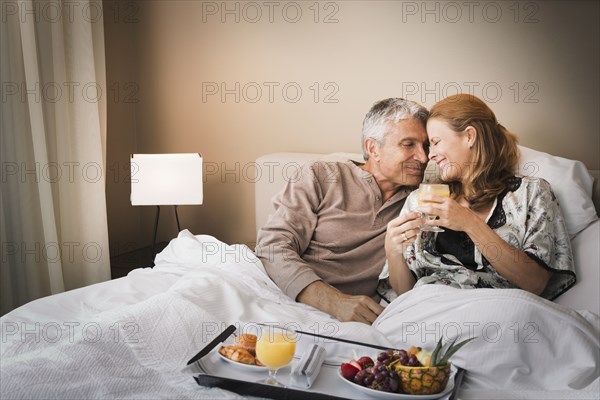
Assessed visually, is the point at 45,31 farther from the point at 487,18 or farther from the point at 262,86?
the point at 487,18

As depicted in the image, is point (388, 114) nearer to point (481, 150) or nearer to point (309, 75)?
point (481, 150)

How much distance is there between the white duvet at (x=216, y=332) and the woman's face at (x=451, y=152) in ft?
1.62

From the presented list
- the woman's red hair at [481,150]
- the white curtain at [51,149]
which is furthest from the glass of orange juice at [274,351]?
the white curtain at [51,149]

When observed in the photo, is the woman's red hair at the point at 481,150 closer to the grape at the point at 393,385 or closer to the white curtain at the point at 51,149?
the grape at the point at 393,385

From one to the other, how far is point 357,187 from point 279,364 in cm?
122

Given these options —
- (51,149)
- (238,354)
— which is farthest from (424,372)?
(51,149)

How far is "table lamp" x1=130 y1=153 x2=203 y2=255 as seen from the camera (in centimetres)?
312

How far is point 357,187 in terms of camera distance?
257 centimetres

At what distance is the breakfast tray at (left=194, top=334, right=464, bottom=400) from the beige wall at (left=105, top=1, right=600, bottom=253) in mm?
1690

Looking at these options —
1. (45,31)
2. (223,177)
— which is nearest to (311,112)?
(223,177)

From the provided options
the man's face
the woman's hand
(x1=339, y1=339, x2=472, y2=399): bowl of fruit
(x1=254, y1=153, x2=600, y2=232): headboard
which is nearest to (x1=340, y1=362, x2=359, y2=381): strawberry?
(x1=339, y1=339, x2=472, y2=399): bowl of fruit

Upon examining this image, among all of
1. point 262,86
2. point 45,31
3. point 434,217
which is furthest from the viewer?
point 262,86

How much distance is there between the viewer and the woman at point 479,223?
2.03 metres

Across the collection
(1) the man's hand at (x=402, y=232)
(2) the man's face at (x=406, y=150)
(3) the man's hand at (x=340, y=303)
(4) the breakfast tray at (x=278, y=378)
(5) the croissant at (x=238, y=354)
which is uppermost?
(2) the man's face at (x=406, y=150)
